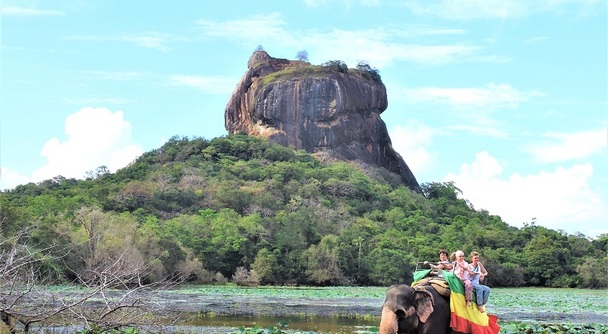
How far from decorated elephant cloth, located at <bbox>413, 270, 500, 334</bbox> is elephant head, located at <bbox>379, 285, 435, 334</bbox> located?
1.64ft

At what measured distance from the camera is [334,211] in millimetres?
83562

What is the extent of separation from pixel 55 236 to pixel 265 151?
6227 centimetres

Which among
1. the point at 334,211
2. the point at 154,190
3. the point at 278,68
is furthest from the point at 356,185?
the point at 278,68

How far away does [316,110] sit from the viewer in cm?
11750

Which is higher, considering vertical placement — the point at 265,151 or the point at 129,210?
the point at 265,151

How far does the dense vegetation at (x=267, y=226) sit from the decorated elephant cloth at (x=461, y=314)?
1110 inches

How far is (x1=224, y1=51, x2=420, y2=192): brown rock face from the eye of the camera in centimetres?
11694

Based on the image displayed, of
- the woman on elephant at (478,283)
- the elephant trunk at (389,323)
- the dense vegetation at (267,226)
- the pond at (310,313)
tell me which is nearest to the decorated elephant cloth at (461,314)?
the woman on elephant at (478,283)

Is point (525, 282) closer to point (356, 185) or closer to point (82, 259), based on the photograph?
point (356, 185)

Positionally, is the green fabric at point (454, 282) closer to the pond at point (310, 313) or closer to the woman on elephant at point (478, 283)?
the woman on elephant at point (478, 283)

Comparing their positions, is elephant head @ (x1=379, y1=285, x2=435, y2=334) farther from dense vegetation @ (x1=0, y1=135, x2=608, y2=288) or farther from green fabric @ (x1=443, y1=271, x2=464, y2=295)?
dense vegetation @ (x1=0, y1=135, x2=608, y2=288)

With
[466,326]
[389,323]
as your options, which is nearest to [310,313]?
[466,326]

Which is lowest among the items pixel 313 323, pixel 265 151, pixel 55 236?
pixel 313 323

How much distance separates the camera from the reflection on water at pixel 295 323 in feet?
75.7
